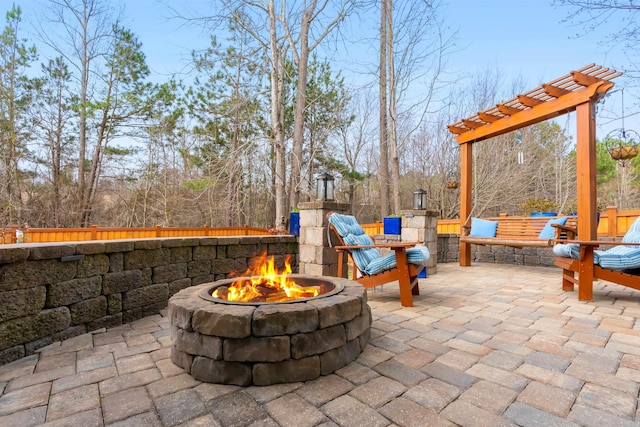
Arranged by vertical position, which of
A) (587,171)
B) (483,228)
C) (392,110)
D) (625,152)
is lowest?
(483,228)

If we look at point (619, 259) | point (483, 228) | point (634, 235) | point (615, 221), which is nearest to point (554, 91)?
point (634, 235)

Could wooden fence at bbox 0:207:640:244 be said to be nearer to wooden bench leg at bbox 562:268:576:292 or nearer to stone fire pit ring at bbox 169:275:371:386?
wooden bench leg at bbox 562:268:576:292

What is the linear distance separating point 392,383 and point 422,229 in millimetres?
3829

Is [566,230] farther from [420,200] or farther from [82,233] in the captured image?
[82,233]

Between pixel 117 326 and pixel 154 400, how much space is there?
145 cm

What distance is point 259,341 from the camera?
5.13ft

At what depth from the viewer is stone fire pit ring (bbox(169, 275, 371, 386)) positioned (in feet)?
5.12

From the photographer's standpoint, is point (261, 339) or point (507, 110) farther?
point (507, 110)

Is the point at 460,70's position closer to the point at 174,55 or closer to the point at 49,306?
the point at 174,55

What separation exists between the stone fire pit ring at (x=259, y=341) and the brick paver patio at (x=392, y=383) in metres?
0.06

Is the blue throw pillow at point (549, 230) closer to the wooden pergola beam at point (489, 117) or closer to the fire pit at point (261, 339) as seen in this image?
the wooden pergola beam at point (489, 117)

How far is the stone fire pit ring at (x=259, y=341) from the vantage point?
156 centimetres

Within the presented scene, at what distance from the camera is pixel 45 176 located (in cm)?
999

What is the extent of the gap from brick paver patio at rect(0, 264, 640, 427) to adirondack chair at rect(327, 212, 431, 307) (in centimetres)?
52
